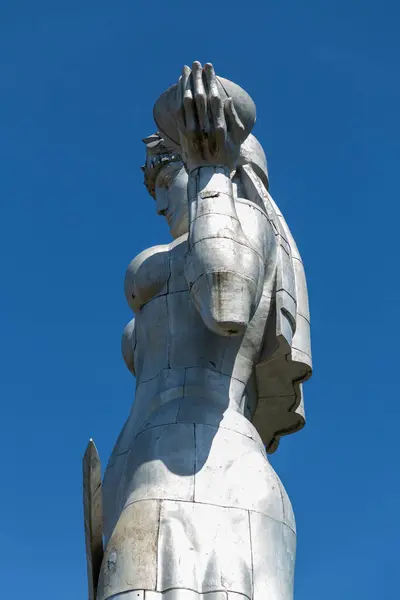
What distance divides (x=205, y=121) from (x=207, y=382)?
184cm

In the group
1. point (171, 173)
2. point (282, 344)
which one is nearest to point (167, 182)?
point (171, 173)

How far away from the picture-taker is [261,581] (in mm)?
8945

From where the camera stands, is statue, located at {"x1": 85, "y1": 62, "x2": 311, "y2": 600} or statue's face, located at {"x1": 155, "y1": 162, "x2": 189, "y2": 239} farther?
statue's face, located at {"x1": 155, "y1": 162, "x2": 189, "y2": 239}

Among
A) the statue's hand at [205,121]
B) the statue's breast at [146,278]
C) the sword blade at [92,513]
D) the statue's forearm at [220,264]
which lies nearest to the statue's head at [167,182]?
the statue's breast at [146,278]

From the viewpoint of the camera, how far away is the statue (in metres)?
Answer: 8.96

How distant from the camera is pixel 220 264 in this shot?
9430 millimetres

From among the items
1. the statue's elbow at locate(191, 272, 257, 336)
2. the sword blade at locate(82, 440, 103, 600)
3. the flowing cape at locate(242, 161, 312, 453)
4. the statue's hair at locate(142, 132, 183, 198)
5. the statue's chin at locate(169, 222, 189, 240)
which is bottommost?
the sword blade at locate(82, 440, 103, 600)

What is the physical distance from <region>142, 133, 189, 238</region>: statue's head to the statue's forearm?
101cm

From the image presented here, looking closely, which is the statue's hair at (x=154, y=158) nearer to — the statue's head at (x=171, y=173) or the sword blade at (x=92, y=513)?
the statue's head at (x=171, y=173)

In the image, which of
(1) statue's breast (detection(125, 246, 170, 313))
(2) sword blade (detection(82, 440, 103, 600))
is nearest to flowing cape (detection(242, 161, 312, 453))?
(1) statue's breast (detection(125, 246, 170, 313))

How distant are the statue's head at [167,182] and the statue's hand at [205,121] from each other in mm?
809

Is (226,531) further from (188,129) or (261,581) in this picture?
(188,129)

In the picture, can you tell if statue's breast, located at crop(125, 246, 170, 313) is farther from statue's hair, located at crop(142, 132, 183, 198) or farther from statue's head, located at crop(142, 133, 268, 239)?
statue's hair, located at crop(142, 132, 183, 198)

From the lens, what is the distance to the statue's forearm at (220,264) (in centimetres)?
934
